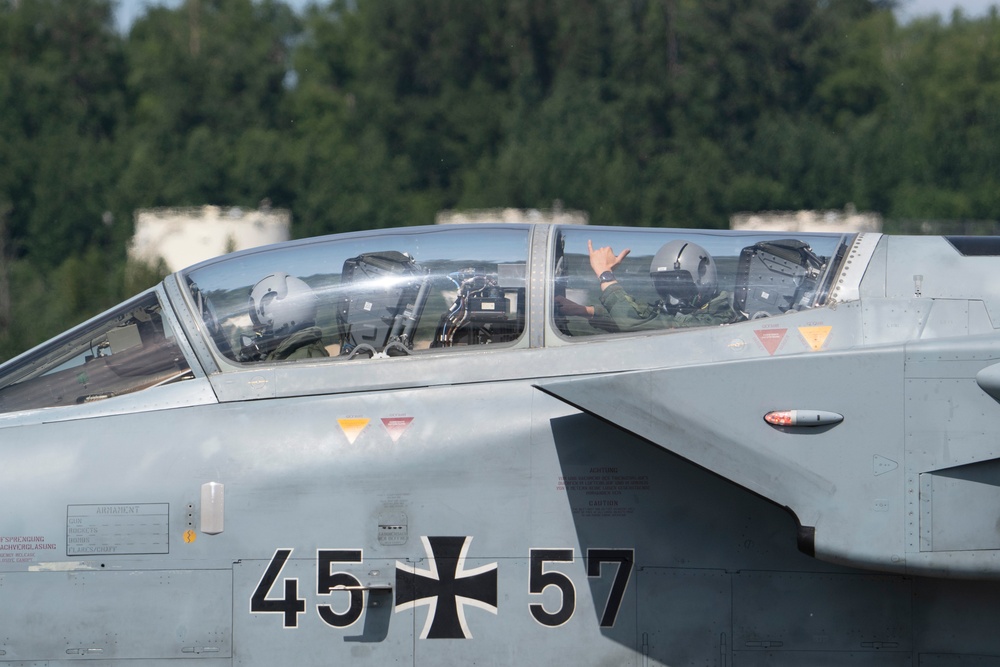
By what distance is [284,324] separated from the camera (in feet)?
20.3

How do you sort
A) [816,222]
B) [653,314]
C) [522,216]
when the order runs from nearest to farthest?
[653,314]
[816,222]
[522,216]

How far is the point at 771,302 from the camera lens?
6145mm

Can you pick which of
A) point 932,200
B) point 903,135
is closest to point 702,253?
point 932,200

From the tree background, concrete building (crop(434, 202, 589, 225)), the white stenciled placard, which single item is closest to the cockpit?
the white stenciled placard

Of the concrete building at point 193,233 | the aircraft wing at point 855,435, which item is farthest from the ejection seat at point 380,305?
the concrete building at point 193,233

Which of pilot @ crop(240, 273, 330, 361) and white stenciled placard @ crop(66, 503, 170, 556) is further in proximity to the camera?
pilot @ crop(240, 273, 330, 361)

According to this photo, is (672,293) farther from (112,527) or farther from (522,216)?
(522,216)

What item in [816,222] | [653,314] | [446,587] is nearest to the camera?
[446,587]

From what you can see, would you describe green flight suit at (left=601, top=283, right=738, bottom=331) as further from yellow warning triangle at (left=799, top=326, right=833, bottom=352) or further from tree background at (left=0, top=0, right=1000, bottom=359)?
tree background at (left=0, top=0, right=1000, bottom=359)

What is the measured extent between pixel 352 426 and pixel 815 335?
2308 millimetres

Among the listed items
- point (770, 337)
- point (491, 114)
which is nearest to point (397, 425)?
point (770, 337)

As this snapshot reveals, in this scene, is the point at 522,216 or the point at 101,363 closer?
the point at 101,363

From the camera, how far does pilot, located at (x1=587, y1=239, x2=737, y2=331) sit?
610 centimetres

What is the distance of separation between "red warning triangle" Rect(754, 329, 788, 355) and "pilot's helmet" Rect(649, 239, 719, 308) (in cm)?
35
